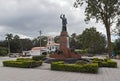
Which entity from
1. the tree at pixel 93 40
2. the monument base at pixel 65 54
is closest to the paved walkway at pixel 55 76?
the monument base at pixel 65 54

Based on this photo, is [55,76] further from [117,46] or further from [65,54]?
[117,46]

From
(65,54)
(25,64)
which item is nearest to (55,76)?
(25,64)

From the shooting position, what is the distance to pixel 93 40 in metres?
66.4

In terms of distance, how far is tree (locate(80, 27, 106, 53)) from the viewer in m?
66.5

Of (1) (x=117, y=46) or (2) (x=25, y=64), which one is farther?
(1) (x=117, y=46)

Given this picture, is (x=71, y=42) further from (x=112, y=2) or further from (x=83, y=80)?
(x=83, y=80)

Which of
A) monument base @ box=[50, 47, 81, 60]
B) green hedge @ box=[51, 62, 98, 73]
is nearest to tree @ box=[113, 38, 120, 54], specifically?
monument base @ box=[50, 47, 81, 60]

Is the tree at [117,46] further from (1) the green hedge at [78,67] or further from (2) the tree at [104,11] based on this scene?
(1) the green hedge at [78,67]

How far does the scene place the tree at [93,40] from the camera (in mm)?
66500

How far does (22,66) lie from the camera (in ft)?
66.0

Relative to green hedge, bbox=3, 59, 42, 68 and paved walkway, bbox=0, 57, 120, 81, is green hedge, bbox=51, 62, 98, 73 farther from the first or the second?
green hedge, bbox=3, 59, 42, 68

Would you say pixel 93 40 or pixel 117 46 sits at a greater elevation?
pixel 93 40

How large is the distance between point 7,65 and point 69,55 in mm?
7714

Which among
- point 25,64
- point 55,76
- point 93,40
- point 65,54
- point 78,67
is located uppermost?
point 93,40
